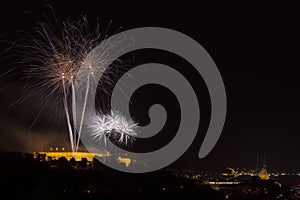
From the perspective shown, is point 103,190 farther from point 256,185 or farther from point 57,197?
point 256,185

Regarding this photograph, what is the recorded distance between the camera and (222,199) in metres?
43.2

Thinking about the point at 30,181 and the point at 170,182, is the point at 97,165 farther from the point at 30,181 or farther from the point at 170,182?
the point at 30,181

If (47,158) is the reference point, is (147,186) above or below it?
below

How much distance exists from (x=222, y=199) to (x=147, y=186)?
22.8ft

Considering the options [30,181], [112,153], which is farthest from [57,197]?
[112,153]

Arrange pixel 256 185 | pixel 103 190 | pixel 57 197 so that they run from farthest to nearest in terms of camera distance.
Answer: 1. pixel 256 185
2. pixel 103 190
3. pixel 57 197

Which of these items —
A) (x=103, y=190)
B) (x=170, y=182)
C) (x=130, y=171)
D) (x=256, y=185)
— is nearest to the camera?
(x=103, y=190)

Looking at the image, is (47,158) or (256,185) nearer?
(47,158)

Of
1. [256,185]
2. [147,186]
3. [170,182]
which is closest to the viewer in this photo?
[147,186]

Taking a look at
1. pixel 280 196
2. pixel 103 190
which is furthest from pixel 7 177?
pixel 280 196

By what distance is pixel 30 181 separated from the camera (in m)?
29.3

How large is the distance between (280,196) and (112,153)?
19698 mm

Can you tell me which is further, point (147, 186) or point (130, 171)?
point (130, 171)

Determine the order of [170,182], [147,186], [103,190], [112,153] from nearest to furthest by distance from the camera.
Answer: [103,190]
[147,186]
[170,182]
[112,153]
